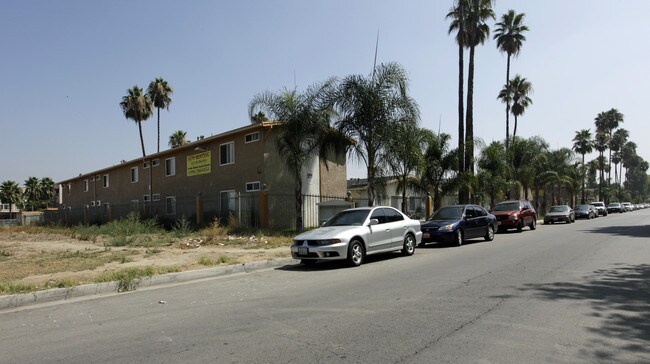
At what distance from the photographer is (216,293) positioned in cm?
854

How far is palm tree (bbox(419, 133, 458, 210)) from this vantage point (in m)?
27.3

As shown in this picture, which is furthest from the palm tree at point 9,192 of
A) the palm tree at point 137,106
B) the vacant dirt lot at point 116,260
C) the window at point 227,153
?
the vacant dirt lot at point 116,260

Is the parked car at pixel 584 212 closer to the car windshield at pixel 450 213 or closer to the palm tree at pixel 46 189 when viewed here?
the car windshield at pixel 450 213

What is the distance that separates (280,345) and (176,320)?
6.94 feet

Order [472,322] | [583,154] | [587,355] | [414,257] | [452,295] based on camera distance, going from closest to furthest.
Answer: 1. [587,355]
2. [472,322]
3. [452,295]
4. [414,257]
5. [583,154]

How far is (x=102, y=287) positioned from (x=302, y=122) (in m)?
12.4

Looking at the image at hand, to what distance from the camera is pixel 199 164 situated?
29641 mm

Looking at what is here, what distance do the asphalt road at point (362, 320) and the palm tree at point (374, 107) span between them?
399 inches

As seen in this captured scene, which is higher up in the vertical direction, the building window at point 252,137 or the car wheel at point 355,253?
the building window at point 252,137

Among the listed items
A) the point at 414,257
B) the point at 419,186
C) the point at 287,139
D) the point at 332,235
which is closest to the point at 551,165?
the point at 419,186

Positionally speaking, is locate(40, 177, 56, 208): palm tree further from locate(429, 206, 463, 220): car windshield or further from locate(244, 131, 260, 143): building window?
locate(429, 206, 463, 220): car windshield

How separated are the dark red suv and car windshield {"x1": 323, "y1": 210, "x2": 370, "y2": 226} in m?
13.7

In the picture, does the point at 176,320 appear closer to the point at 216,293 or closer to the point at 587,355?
the point at 216,293

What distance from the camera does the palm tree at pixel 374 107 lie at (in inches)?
763
